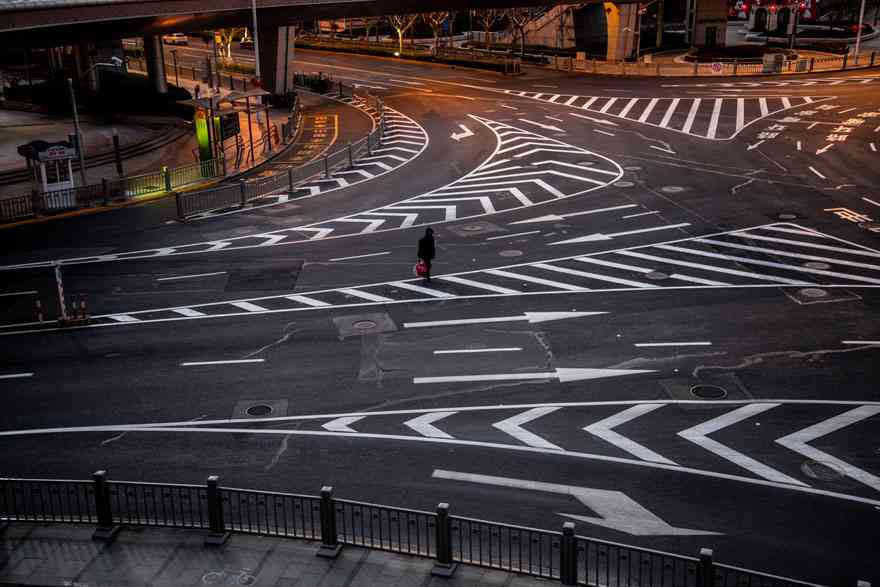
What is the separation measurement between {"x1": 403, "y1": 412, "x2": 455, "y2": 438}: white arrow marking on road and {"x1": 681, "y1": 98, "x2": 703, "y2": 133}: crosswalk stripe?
35.1 m

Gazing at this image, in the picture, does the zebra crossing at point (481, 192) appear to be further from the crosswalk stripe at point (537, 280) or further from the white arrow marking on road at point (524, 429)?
the white arrow marking on road at point (524, 429)

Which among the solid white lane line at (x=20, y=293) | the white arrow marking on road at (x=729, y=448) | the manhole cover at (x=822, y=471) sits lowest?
the solid white lane line at (x=20, y=293)

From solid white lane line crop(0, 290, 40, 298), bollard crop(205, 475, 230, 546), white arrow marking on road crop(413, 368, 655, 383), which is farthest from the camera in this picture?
solid white lane line crop(0, 290, 40, 298)

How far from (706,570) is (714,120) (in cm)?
4440

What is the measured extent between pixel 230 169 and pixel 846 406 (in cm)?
3233

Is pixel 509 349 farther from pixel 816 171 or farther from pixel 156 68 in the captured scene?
pixel 156 68

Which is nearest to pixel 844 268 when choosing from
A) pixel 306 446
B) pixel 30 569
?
pixel 306 446

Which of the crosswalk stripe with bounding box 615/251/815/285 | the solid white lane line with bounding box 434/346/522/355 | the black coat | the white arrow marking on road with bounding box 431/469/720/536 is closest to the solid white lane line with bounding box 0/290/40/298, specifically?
the black coat

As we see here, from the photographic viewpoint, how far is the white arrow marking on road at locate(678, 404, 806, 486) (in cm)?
1597

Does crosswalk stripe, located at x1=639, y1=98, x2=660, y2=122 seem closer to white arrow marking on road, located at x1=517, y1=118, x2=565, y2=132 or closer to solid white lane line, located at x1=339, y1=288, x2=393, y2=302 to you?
white arrow marking on road, located at x1=517, y1=118, x2=565, y2=132

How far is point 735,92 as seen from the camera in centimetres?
6056

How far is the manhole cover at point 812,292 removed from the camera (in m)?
25.1

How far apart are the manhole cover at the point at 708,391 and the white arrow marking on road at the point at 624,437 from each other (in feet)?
3.41

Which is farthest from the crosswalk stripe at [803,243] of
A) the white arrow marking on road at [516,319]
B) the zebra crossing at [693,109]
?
the zebra crossing at [693,109]
